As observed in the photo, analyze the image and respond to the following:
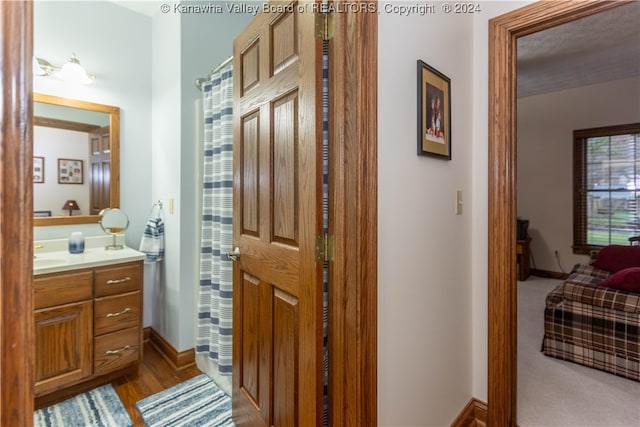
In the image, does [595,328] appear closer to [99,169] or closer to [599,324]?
[599,324]

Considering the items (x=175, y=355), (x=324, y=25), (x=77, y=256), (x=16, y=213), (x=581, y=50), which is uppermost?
(x=581, y=50)

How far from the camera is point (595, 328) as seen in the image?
2.29 metres

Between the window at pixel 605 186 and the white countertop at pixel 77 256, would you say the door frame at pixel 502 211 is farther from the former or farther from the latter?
the window at pixel 605 186

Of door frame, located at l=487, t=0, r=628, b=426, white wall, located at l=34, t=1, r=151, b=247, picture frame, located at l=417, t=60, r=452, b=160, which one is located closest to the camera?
picture frame, located at l=417, t=60, r=452, b=160

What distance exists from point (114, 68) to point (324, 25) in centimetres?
223

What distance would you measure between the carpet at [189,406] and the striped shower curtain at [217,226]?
0.17m

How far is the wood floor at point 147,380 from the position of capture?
197 cm

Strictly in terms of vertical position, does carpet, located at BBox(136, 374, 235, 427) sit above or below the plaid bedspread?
below

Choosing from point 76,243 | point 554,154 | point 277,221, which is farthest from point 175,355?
point 554,154

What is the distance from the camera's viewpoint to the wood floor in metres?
1.97

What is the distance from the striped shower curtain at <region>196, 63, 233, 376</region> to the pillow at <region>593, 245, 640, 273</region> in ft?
11.8

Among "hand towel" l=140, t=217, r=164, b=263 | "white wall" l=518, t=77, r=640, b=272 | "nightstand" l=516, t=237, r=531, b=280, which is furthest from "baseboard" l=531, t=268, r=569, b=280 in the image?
"hand towel" l=140, t=217, r=164, b=263

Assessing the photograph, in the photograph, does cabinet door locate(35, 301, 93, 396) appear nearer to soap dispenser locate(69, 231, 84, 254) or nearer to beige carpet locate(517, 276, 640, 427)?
soap dispenser locate(69, 231, 84, 254)

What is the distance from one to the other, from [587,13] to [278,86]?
4.52ft
